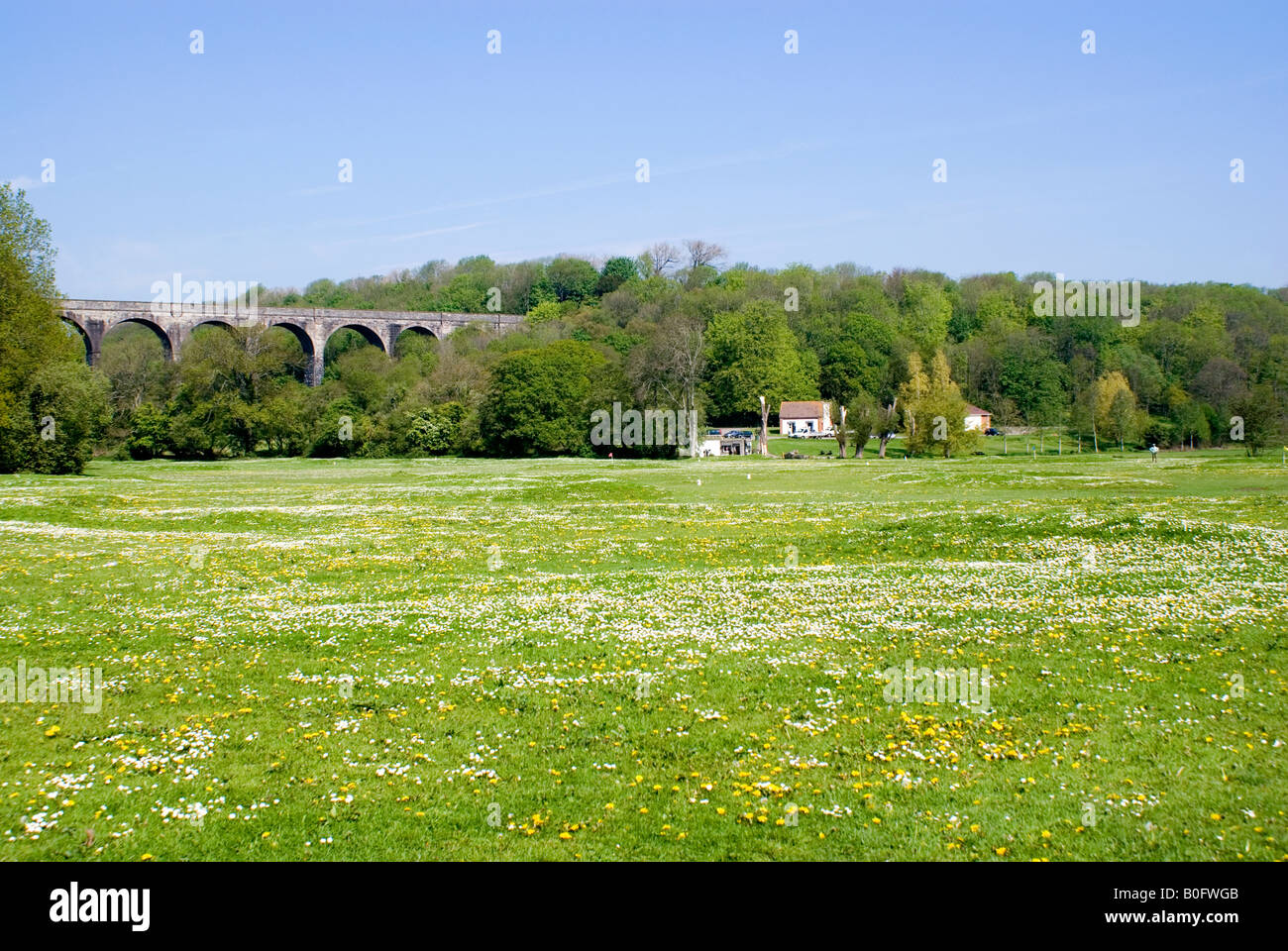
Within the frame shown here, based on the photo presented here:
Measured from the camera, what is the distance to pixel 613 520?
3662 cm

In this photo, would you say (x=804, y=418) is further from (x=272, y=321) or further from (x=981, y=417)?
(x=272, y=321)

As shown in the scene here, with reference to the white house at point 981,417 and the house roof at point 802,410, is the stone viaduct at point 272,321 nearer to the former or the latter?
the house roof at point 802,410

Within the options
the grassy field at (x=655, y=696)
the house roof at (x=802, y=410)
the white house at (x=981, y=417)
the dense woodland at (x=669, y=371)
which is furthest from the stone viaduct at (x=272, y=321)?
the grassy field at (x=655, y=696)

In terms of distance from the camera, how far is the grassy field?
8.95m

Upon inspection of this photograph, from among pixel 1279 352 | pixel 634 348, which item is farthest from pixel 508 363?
pixel 1279 352

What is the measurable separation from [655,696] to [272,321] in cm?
15244

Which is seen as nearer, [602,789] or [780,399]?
[602,789]

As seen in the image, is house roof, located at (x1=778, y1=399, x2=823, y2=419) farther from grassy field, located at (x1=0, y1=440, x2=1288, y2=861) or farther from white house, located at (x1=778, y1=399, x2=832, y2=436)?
grassy field, located at (x1=0, y1=440, x2=1288, y2=861)

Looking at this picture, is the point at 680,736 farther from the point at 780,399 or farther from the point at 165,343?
the point at 165,343

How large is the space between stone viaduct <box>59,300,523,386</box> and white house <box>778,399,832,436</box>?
56.9m

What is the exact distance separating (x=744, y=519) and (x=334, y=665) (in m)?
23.4

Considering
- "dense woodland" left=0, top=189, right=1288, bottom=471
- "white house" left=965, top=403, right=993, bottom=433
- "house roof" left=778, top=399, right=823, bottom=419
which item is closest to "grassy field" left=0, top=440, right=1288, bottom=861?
"dense woodland" left=0, top=189, right=1288, bottom=471

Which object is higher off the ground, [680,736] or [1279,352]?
[1279,352]

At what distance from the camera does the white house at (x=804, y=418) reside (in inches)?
5758
